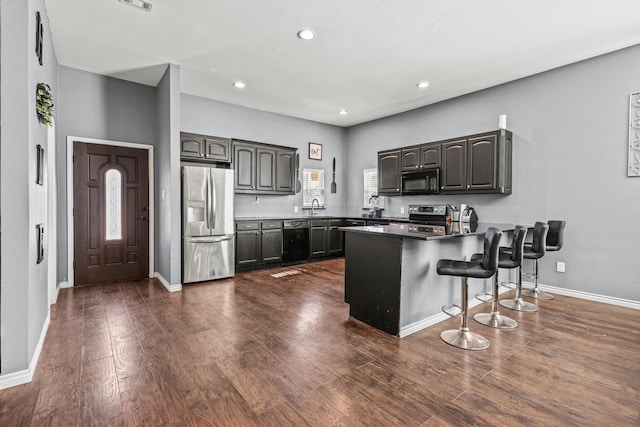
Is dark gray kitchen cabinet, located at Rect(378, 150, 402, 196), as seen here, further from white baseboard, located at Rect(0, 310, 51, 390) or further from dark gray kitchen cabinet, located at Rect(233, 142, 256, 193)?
white baseboard, located at Rect(0, 310, 51, 390)

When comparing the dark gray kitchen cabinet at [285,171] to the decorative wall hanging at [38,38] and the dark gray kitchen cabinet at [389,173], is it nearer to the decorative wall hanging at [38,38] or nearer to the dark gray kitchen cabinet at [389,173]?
→ the dark gray kitchen cabinet at [389,173]

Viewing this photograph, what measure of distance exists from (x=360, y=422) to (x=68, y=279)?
453 cm

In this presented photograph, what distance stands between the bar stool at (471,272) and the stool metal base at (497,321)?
1.17 ft

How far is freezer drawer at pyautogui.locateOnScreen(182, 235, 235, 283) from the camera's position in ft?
14.8

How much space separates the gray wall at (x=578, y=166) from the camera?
3654 millimetres

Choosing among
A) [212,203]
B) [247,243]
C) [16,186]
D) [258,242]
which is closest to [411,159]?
[258,242]

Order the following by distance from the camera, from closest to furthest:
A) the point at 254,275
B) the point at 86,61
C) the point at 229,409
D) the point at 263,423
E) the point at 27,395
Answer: the point at 263,423 < the point at 229,409 < the point at 27,395 < the point at 86,61 < the point at 254,275

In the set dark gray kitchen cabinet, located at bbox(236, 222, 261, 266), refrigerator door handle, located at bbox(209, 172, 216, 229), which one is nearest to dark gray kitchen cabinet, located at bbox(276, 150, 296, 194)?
dark gray kitchen cabinet, located at bbox(236, 222, 261, 266)

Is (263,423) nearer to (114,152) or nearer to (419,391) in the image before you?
(419,391)

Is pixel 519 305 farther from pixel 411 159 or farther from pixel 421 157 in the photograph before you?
pixel 411 159

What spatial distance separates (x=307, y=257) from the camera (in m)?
6.20

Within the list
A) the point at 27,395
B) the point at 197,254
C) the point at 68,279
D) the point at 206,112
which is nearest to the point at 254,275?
the point at 197,254

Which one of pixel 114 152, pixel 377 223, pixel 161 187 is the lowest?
pixel 377 223

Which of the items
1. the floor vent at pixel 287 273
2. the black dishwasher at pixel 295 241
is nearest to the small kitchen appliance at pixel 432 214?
the black dishwasher at pixel 295 241
